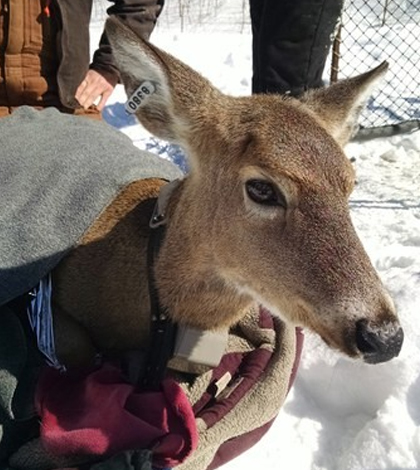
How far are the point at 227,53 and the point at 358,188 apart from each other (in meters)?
3.57

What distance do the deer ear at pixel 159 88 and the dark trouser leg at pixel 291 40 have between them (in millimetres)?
2138

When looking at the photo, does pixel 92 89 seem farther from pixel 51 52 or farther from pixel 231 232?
pixel 231 232

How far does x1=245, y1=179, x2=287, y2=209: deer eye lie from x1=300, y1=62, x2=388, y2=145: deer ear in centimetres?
67

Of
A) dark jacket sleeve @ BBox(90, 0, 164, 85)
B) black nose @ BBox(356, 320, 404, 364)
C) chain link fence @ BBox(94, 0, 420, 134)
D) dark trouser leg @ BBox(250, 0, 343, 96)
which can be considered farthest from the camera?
chain link fence @ BBox(94, 0, 420, 134)

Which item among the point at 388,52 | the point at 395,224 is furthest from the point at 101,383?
the point at 388,52

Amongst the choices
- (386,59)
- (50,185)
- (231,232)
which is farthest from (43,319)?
(386,59)

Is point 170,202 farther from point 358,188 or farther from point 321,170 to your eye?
point 358,188

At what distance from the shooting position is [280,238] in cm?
223

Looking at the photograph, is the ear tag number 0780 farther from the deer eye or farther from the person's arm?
the person's arm

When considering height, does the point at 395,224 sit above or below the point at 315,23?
below

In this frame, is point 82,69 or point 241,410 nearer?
point 241,410

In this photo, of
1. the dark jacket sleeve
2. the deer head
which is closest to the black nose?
the deer head

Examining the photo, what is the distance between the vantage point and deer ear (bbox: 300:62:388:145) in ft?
9.38

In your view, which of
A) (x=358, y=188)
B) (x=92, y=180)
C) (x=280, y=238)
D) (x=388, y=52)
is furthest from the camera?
(x=388, y=52)
